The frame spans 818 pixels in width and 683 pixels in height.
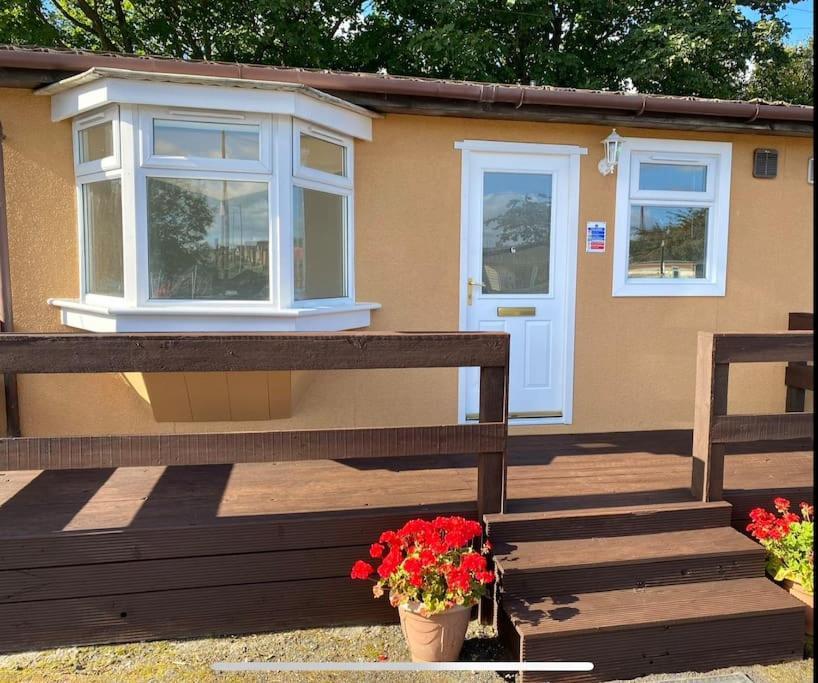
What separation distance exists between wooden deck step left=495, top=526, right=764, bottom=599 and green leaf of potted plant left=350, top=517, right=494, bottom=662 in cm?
24

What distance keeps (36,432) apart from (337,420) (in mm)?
1923

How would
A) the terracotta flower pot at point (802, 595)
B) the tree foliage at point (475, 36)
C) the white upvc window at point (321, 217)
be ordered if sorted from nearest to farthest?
the terracotta flower pot at point (802, 595) → the white upvc window at point (321, 217) → the tree foliage at point (475, 36)

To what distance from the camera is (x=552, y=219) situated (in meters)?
4.81

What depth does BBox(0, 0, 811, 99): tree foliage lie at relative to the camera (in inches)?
444

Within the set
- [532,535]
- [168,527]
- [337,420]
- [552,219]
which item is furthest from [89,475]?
[552,219]

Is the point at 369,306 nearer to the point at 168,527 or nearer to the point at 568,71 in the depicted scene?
the point at 168,527

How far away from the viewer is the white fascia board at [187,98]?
3643 mm

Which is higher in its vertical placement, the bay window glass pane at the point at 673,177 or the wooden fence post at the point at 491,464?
the bay window glass pane at the point at 673,177

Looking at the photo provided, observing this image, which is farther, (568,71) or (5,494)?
(568,71)

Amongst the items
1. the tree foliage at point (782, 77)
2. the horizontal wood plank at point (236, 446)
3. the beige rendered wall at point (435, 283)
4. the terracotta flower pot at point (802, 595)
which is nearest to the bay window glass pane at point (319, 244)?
the beige rendered wall at point (435, 283)

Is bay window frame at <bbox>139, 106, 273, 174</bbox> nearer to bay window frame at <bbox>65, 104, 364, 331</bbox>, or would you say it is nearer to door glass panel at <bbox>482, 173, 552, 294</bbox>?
bay window frame at <bbox>65, 104, 364, 331</bbox>

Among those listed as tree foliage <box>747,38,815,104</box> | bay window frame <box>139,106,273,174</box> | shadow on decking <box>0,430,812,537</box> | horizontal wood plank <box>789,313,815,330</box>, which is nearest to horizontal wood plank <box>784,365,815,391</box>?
horizontal wood plank <box>789,313,815,330</box>

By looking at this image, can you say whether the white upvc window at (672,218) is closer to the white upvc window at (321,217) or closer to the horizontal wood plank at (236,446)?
the white upvc window at (321,217)

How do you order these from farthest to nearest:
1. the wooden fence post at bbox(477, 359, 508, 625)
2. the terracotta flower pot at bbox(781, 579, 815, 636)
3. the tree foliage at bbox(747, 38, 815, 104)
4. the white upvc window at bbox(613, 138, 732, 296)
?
the tree foliage at bbox(747, 38, 815, 104) → the white upvc window at bbox(613, 138, 732, 296) → the wooden fence post at bbox(477, 359, 508, 625) → the terracotta flower pot at bbox(781, 579, 815, 636)
